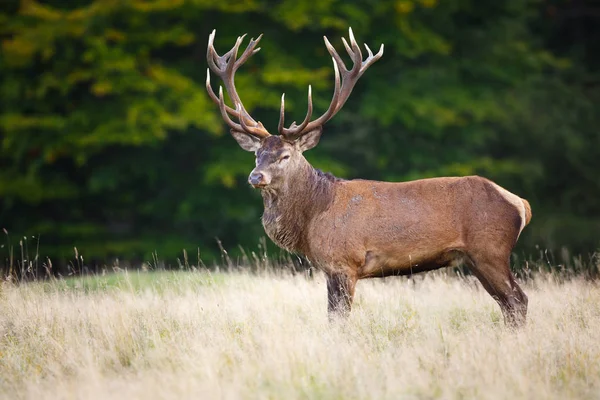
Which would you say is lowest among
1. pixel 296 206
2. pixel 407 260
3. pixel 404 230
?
pixel 407 260

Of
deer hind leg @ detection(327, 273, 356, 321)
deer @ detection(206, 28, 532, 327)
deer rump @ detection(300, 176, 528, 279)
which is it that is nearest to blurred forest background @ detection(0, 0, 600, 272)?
deer @ detection(206, 28, 532, 327)

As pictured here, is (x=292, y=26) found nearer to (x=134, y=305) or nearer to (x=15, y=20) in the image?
(x=15, y=20)

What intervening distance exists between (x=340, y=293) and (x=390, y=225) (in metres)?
0.67

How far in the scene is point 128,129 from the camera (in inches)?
580

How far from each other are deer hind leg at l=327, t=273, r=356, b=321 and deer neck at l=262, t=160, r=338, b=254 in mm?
439

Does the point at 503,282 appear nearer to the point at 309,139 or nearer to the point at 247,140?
the point at 309,139

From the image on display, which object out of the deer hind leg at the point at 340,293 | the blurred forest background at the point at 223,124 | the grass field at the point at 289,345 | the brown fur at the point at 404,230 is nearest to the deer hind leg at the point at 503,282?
the brown fur at the point at 404,230

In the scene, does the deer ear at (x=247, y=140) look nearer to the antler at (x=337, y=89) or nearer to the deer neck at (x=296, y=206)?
the antler at (x=337, y=89)

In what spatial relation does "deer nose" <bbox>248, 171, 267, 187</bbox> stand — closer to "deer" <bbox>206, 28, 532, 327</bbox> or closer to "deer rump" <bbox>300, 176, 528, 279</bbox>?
"deer" <bbox>206, 28, 532, 327</bbox>

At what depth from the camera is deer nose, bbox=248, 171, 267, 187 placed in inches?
258

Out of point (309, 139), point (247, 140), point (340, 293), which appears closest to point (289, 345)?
point (340, 293)

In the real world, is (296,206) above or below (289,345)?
above

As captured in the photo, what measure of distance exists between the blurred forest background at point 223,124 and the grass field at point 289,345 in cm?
756

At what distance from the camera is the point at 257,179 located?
657 centimetres
